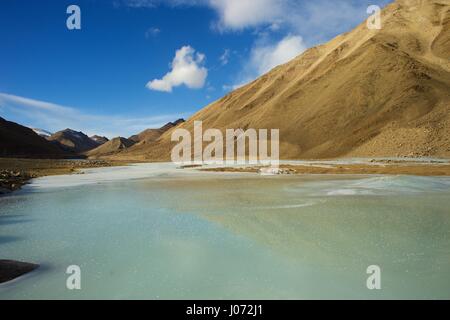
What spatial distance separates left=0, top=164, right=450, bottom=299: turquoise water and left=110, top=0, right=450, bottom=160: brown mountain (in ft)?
190

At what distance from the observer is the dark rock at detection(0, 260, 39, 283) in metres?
8.48

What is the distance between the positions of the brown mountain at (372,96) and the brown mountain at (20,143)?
6656 centimetres

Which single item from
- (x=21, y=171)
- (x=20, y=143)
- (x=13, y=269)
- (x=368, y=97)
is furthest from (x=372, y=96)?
(x=20, y=143)

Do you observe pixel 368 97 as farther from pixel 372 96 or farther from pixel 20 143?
pixel 20 143

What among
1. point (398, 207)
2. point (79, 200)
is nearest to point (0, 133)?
point (79, 200)

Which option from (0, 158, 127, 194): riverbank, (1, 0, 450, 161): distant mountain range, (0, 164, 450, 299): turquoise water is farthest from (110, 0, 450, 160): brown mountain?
(0, 164, 450, 299): turquoise water

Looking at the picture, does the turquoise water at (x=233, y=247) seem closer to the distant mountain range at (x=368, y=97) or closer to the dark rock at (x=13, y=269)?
the dark rock at (x=13, y=269)

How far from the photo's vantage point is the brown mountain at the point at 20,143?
130 m

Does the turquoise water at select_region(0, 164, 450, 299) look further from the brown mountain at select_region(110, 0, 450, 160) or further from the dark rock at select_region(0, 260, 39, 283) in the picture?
the brown mountain at select_region(110, 0, 450, 160)

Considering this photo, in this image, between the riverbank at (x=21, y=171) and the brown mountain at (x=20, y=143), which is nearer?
the riverbank at (x=21, y=171)

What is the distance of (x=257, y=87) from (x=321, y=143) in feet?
217

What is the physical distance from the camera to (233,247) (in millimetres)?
11117

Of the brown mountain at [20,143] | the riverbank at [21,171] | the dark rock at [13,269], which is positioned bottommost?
the dark rock at [13,269]

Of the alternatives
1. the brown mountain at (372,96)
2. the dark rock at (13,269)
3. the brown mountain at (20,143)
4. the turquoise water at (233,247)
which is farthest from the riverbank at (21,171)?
the brown mountain at (20,143)
